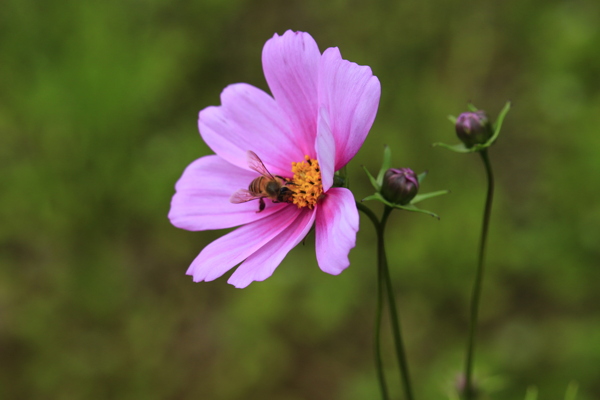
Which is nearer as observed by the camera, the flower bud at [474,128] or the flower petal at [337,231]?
the flower petal at [337,231]

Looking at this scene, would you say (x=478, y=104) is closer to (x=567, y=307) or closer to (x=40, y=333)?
(x=567, y=307)

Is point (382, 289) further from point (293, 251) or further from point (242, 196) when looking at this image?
point (293, 251)

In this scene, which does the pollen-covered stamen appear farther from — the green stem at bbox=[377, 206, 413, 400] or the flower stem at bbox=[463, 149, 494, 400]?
the flower stem at bbox=[463, 149, 494, 400]

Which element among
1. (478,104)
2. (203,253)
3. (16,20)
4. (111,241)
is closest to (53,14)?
(16,20)

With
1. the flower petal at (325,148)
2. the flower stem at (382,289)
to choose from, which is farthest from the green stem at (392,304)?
the flower petal at (325,148)

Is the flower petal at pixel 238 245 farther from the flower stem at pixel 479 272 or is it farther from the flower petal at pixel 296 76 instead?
the flower stem at pixel 479 272

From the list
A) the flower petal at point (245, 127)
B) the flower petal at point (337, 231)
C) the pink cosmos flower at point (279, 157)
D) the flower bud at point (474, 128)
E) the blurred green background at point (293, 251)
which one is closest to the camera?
the flower petal at point (337, 231)

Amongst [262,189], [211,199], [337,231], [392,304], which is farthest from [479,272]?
[211,199]
